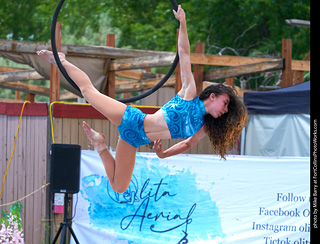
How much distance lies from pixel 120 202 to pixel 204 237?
1.31 m

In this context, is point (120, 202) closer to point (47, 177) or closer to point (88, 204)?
point (88, 204)

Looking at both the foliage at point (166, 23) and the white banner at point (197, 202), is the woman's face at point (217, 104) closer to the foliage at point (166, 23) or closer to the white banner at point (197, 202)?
the white banner at point (197, 202)

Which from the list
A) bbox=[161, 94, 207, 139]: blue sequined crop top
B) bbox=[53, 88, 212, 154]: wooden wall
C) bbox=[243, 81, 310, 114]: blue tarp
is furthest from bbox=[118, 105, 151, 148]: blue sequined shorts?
bbox=[243, 81, 310, 114]: blue tarp

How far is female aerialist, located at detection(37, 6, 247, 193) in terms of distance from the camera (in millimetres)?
4859

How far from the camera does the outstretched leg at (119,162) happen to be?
5109 mm

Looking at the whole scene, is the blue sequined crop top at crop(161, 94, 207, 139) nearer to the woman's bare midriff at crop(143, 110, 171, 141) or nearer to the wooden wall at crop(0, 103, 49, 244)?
the woman's bare midriff at crop(143, 110, 171, 141)

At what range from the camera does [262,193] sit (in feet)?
25.3

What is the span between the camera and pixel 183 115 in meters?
4.86

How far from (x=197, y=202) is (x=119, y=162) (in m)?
2.94

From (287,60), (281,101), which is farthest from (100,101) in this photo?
(287,60)

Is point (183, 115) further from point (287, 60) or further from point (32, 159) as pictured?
point (287, 60)

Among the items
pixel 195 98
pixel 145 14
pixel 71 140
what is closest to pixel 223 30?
pixel 145 14

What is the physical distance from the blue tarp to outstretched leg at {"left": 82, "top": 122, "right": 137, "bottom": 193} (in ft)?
13.7

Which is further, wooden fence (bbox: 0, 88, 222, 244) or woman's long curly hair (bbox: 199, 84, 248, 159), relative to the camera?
wooden fence (bbox: 0, 88, 222, 244)
